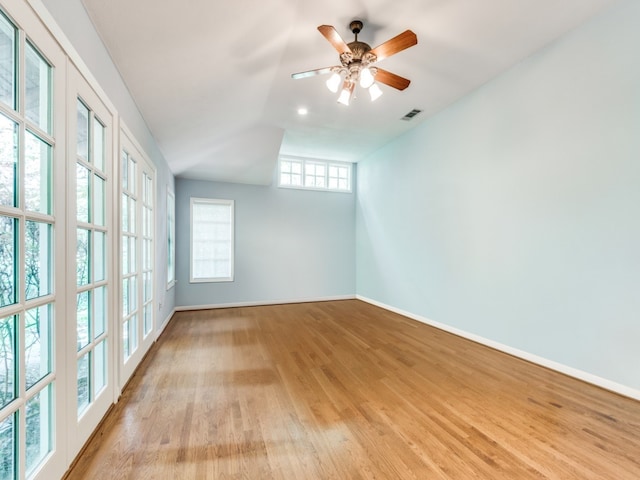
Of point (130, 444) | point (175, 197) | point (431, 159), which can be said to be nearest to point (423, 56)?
point (431, 159)

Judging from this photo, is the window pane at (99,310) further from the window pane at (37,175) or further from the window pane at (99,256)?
the window pane at (37,175)

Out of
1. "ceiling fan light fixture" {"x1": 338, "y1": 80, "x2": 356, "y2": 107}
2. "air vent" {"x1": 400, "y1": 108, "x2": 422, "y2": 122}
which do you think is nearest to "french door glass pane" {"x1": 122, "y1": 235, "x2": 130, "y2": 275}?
"ceiling fan light fixture" {"x1": 338, "y1": 80, "x2": 356, "y2": 107}

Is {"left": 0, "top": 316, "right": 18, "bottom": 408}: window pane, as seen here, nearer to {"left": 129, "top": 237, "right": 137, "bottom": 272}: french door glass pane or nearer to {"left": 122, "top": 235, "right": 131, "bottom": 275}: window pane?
{"left": 122, "top": 235, "right": 131, "bottom": 275}: window pane

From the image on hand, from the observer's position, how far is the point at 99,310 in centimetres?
192

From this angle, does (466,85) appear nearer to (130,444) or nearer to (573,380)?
(573,380)

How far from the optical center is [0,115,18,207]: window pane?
3.43ft

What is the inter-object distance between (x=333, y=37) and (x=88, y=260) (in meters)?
2.33

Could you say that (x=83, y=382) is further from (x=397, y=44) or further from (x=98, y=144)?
(x=397, y=44)

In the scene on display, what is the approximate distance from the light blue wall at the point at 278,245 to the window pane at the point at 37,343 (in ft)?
13.9

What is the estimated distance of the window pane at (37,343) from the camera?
1185 millimetres

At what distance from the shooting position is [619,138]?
2.41m

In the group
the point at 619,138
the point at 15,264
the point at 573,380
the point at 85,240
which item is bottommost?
the point at 573,380

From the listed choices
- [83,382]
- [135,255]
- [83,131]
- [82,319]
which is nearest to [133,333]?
[135,255]

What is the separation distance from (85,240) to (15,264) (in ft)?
2.14
